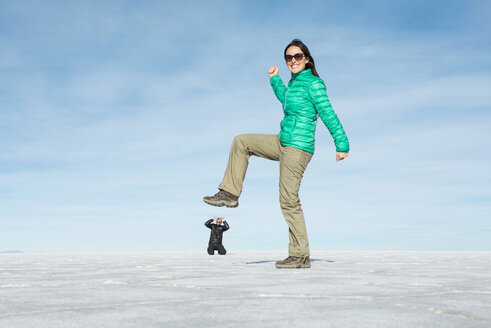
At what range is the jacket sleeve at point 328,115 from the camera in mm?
5184

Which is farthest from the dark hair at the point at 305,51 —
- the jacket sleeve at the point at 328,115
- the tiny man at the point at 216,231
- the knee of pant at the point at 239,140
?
the tiny man at the point at 216,231

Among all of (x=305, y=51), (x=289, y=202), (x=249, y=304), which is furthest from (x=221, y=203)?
(x=249, y=304)

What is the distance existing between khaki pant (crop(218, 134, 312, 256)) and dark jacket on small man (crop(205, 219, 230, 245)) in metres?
5.13

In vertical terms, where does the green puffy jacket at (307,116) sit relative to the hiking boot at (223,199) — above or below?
above

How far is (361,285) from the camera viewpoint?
10.6 feet

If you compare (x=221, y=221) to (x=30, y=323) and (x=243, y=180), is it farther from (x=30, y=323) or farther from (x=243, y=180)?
(x=30, y=323)

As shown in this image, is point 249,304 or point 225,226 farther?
point 225,226

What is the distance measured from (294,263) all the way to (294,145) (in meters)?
1.17

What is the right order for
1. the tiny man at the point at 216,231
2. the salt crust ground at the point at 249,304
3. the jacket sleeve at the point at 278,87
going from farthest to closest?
the tiny man at the point at 216,231 → the jacket sleeve at the point at 278,87 → the salt crust ground at the point at 249,304

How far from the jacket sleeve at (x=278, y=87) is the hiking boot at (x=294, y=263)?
163cm

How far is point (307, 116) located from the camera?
5.25m

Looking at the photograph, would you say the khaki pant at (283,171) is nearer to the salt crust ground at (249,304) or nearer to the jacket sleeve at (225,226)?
the salt crust ground at (249,304)

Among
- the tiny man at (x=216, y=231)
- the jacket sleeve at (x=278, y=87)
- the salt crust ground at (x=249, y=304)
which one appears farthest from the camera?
the tiny man at (x=216, y=231)

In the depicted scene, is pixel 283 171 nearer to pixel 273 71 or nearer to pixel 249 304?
pixel 273 71
